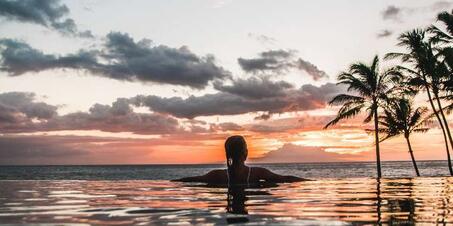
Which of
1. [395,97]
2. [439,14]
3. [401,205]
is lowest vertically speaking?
[401,205]

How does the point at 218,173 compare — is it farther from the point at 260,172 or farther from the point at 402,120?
the point at 402,120

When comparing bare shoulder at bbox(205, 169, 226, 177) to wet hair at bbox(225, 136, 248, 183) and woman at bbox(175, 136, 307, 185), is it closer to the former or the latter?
woman at bbox(175, 136, 307, 185)

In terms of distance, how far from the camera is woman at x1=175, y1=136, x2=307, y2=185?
719cm

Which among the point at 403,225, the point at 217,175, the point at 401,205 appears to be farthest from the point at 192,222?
the point at 217,175

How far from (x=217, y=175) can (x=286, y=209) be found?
4.69 metres

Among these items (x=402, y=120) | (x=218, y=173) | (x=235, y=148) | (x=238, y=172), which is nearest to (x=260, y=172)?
(x=238, y=172)

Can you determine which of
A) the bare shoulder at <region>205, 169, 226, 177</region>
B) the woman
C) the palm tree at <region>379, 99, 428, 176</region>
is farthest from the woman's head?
the palm tree at <region>379, 99, 428, 176</region>

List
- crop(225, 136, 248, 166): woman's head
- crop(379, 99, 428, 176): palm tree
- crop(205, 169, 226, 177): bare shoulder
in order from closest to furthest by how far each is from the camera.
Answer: crop(225, 136, 248, 166): woman's head
crop(205, 169, 226, 177): bare shoulder
crop(379, 99, 428, 176): palm tree

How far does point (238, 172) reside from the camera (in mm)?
8078

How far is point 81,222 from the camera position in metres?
4.20

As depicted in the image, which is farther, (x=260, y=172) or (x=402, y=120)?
(x=402, y=120)

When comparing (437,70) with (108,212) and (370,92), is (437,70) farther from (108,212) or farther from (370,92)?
(108,212)

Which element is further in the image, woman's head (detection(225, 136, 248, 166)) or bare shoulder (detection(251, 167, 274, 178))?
bare shoulder (detection(251, 167, 274, 178))

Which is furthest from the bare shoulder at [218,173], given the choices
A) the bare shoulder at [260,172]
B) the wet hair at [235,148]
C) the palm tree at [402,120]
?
the palm tree at [402,120]
